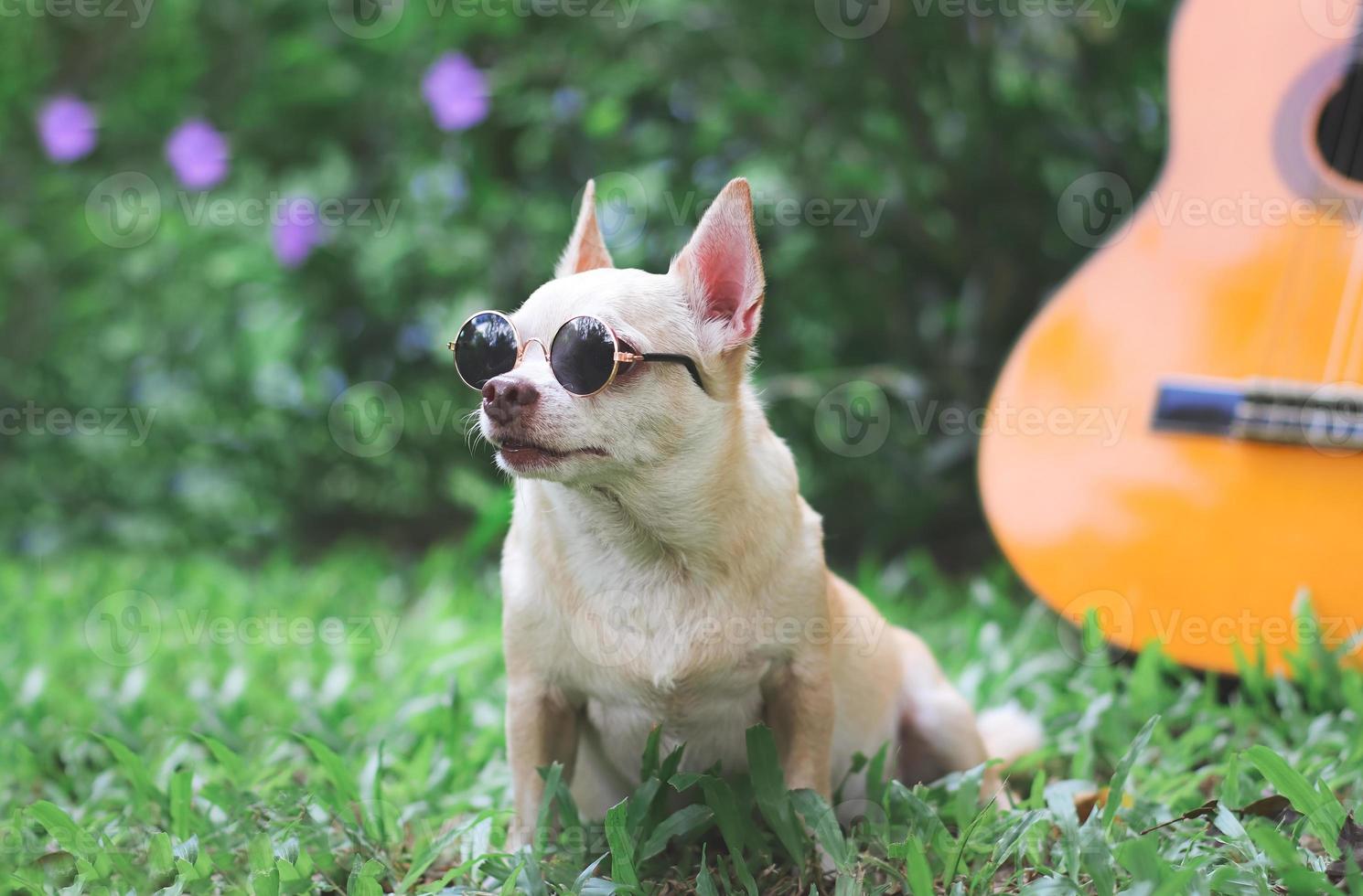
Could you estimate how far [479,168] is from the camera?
378 centimetres

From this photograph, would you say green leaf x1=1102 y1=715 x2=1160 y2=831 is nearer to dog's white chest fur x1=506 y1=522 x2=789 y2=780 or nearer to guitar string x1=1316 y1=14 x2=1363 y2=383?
dog's white chest fur x1=506 y1=522 x2=789 y2=780

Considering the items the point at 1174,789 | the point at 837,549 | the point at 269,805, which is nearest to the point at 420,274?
the point at 837,549

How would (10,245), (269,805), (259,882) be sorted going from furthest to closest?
(10,245)
(269,805)
(259,882)

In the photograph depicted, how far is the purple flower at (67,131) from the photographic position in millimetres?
4145

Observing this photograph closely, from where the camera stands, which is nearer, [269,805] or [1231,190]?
[269,805]

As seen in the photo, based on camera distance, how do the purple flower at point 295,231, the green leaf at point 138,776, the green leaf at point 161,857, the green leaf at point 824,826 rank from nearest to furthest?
the green leaf at point 824,826 → the green leaf at point 161,857 → the green leaf at point 138,776 → the purple flower at point 295,231

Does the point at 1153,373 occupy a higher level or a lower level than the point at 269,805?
higher

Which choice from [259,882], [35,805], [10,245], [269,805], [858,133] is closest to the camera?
[259,882]

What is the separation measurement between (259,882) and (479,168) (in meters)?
2.58

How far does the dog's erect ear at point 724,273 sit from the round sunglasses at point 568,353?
104 mm

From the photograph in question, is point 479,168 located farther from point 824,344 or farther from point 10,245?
point 10,245

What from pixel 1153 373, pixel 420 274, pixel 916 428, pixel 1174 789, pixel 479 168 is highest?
pixel 479 168

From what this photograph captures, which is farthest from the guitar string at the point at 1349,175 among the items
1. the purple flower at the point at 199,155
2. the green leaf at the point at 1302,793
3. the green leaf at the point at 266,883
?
the purple flower at the point at 199,155

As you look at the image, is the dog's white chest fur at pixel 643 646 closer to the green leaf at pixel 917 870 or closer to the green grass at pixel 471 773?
the green grass at pixel 471 773
